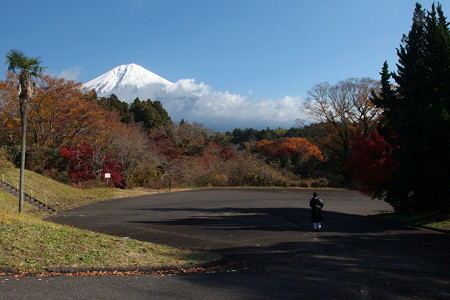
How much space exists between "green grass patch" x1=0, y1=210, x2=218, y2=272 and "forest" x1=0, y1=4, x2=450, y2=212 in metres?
8.35

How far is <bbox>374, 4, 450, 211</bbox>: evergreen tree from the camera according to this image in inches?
598

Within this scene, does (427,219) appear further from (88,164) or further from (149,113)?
(149,113)

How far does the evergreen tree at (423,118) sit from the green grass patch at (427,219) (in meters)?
0.67

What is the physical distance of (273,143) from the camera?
56781 mm

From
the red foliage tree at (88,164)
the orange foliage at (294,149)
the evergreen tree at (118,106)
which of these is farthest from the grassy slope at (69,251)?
the evergreen tree at (118,106)

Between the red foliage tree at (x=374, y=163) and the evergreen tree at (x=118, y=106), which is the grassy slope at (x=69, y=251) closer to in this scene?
the red foliage tree at (x=374, y=163)

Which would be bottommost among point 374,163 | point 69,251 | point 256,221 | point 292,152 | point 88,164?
point 256,221

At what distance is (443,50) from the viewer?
15.6 m

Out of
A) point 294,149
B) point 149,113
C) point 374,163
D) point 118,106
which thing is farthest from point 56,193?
point 118,106

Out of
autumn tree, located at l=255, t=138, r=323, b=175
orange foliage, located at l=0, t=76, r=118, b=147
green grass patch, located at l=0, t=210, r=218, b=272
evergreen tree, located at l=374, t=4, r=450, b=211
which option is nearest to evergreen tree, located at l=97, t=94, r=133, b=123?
orange foliage, located at l=0, t=76, r=118, b=147

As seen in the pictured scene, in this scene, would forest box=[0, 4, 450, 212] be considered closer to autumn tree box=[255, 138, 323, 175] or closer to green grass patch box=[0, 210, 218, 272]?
autumn tree box=[255, 138, 323, 175]

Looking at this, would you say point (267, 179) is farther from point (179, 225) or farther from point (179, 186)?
point (179, 225)

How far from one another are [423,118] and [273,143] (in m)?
41.4

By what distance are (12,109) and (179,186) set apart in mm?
17206
